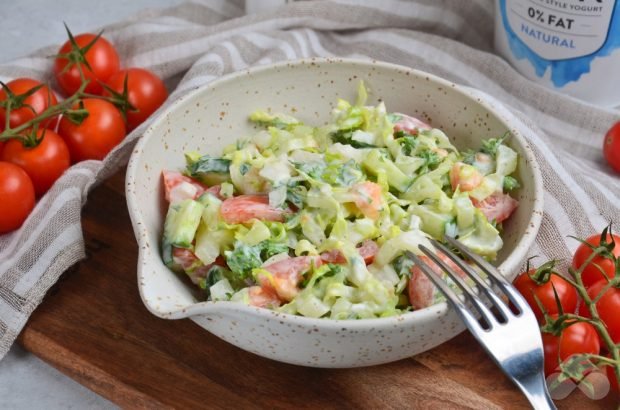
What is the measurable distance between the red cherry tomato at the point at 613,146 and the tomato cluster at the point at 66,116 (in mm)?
1609

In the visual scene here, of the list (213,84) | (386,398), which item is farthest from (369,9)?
(386,398)

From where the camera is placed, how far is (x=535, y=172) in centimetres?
224

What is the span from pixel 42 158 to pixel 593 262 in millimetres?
1724

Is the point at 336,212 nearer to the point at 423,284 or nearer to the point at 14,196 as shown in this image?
the point at 423,284

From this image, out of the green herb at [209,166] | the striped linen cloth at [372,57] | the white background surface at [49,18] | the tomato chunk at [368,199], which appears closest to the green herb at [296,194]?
the tomato chunk at [368,199]

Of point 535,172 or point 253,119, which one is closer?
point 535,172

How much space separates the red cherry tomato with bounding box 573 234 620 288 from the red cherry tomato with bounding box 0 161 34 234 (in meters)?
1.67

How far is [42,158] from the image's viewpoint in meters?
2.75

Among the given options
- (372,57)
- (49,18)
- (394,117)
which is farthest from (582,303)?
(49,18)

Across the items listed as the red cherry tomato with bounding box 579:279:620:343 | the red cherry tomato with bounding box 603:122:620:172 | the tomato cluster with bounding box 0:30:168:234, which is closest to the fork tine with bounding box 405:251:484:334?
the red cherry tomato with bounding box 579:279:620:343

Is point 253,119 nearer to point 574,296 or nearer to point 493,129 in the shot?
point 493,129

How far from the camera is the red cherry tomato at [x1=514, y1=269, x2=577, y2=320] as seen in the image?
2.26m

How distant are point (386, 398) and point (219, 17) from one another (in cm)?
203

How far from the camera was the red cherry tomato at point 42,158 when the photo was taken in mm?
2752
